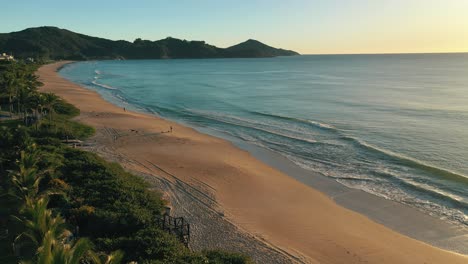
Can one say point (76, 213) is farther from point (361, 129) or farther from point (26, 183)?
point (361, 129)

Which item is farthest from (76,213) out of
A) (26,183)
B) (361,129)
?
(361,129)

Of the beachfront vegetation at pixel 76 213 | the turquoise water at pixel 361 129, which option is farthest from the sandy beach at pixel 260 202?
the turquoise water at pixel 361 129

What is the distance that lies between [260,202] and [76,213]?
11.6 meters

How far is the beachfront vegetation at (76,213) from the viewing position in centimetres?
1274

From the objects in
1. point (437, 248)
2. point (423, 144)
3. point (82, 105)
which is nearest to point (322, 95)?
point (423, 144)

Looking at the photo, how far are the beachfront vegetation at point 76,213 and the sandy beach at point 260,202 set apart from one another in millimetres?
3281

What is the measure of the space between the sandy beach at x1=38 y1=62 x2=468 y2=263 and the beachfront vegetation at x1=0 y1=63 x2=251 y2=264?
3281 millimetres

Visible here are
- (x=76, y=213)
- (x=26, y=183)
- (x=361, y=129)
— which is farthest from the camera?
(x=361, y=129)

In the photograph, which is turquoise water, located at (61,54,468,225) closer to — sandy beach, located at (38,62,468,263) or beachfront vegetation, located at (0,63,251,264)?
sandy beach, located at (38,62,468,263)

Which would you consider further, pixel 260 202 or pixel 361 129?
pixel 361 129

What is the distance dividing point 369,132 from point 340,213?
24692 mm

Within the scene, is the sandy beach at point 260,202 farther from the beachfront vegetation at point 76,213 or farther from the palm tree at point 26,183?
the palm tree at point 26,183

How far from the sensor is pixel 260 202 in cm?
2536

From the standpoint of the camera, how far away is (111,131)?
44.2 m
